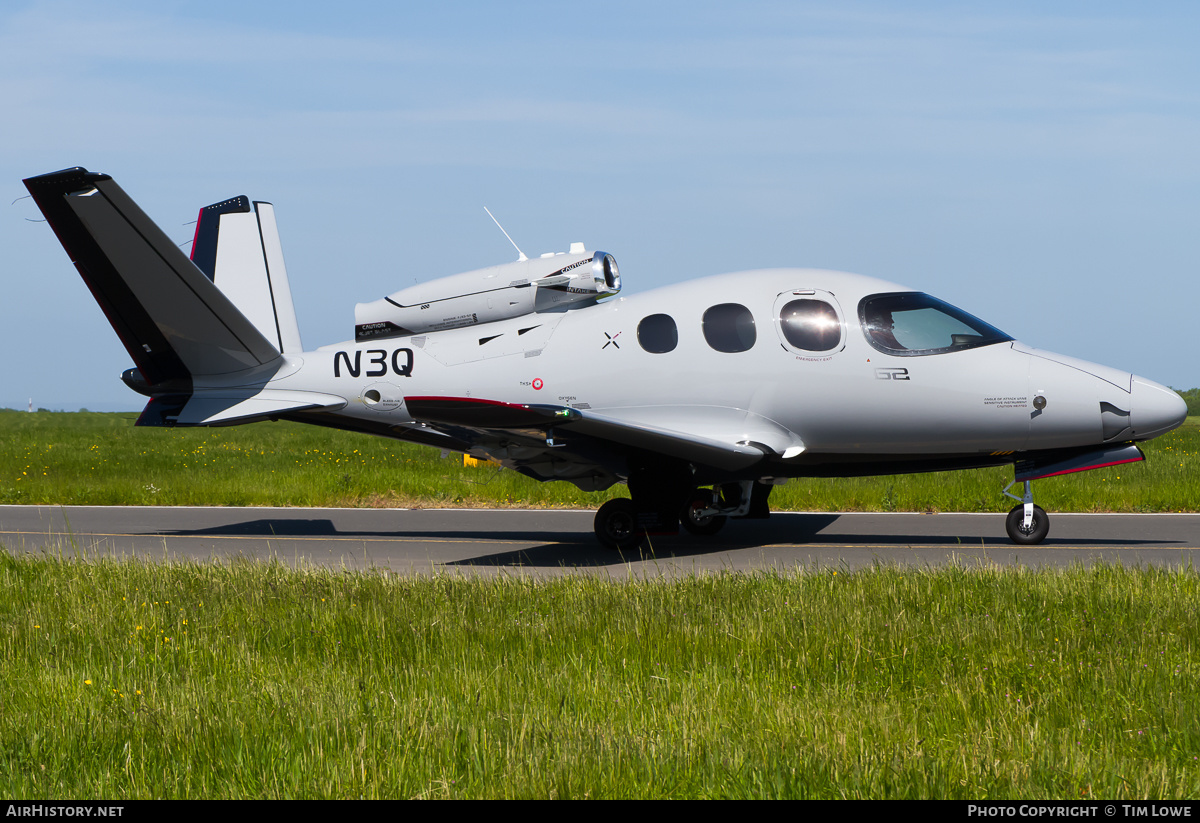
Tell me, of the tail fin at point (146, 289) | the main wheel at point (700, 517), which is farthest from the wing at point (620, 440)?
the tail fin at point (146, 289)

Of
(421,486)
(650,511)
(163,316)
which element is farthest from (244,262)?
(650,511)

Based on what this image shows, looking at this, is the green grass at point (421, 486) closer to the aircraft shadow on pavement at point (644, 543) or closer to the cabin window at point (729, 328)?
the aircraft shadow on pavement at point (644, 543)

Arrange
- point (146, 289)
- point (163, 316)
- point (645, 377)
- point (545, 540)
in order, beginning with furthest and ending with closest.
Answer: point (545, 540) → point (163, 316) → point (146, 289) → point (645, 377)

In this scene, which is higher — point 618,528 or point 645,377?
point 645,377

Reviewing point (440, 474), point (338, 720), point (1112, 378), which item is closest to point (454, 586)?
point (338, 720)

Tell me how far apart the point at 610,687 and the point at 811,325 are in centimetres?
709

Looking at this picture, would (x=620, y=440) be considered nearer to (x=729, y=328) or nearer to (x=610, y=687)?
(x=729, y=328)

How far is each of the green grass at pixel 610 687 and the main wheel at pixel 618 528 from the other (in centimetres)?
356

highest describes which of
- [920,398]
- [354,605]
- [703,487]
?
[920,398]

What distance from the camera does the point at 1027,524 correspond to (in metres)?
12.3

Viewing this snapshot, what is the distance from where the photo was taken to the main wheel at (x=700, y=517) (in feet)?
42.4
